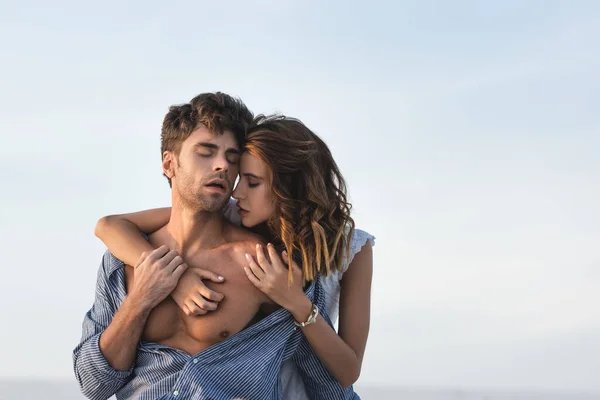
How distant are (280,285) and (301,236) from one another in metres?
0.31

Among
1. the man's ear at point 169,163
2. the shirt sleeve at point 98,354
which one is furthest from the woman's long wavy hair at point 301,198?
the shirt sleeve at point 98,354

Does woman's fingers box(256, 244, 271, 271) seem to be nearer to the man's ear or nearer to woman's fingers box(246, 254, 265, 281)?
woman's fingers box(246, 254, 265, 281)

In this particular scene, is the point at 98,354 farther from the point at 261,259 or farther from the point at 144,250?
the point at 261,259

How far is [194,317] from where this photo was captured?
14.1 feet

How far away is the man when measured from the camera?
13.8ft

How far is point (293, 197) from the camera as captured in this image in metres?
4.46

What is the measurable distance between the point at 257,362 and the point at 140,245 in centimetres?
87

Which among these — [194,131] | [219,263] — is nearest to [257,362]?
[219,263]

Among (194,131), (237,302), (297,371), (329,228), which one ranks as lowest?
(297,371)

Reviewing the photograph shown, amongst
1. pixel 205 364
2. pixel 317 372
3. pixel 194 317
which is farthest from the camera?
pixel 317 372

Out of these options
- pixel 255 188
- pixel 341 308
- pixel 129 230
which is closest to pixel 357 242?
pixel 341 308

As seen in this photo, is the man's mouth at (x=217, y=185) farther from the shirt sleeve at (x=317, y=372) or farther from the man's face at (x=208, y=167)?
the shirt sleeve at (x=317, y=372)

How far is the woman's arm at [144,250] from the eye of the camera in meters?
4.25

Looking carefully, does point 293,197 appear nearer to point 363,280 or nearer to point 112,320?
point 363,280
